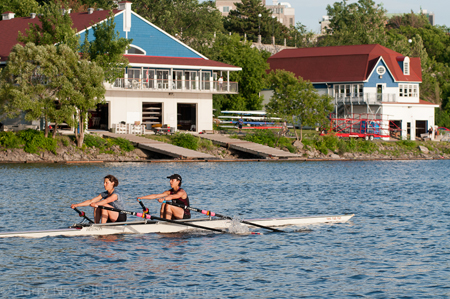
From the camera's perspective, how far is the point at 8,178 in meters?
38.7

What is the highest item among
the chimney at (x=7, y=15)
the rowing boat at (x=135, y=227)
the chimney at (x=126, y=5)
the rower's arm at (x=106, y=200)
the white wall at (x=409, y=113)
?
the chimney at (x=7, y=15)

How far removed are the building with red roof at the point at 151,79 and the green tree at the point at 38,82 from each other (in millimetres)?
9477

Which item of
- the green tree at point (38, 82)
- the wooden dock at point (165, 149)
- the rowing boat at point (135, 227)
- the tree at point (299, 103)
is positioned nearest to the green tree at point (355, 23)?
the tree at point (299, 103)

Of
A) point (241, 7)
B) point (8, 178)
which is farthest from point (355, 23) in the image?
point (8, 178)

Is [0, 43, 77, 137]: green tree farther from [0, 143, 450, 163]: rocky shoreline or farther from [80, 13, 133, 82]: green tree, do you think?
[80, 13, 133, 82]: green tree

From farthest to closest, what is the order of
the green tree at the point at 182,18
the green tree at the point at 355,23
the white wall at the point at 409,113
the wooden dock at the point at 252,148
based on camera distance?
1. the green tree at the point at 355,23
2. the green tree at the point at 182,18
3. the white wall at the point at 409,113
4. the wooden dock at the point at 252,148

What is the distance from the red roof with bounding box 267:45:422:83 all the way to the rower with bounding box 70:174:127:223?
60.2 meters

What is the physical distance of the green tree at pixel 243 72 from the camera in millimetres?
78375

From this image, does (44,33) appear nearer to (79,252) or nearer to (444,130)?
(79,252)

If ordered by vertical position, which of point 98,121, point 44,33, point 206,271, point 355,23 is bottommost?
point 206,271

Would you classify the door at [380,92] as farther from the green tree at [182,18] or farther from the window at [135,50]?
the window at [135,50]

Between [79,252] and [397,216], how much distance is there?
1420 cm

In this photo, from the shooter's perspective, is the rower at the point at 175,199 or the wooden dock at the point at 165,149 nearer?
the rower at the point at 175,199

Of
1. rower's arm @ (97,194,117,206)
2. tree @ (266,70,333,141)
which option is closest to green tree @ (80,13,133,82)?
tree @ (266,70,333,141)
